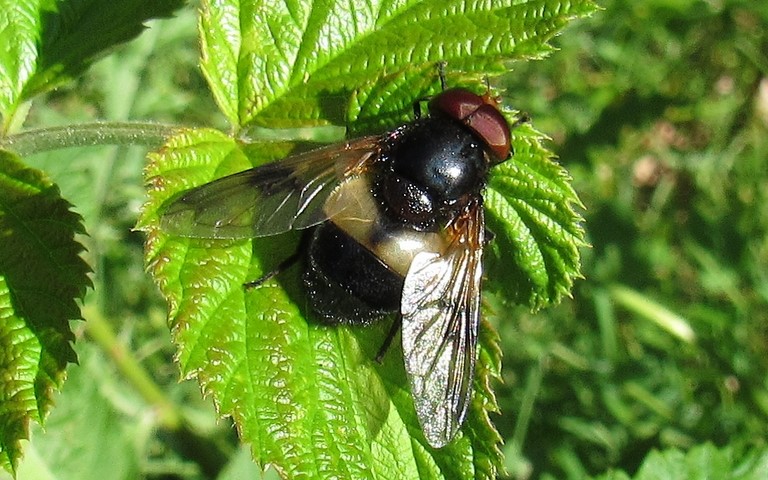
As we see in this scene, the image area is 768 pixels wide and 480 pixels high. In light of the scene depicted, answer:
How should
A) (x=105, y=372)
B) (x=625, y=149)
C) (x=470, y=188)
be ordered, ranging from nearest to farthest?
1. (x=470, y=188)
2. (x=105, y=372)
3. (x=625, y=149)

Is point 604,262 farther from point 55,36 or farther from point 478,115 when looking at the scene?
point 55,36

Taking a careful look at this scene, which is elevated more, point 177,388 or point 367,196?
point 367,196

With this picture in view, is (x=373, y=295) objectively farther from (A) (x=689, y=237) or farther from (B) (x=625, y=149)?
(B) (x=625, y=149)

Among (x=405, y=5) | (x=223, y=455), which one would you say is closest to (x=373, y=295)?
(x=405, y=5)

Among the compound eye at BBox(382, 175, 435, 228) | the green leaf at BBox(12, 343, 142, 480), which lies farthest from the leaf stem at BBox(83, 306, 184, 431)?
the compound eye at BBox(382, 175, 435, 228)

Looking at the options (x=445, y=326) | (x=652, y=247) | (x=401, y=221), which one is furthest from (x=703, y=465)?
(x=652, y=247)

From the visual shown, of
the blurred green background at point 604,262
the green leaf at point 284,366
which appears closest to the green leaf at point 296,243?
the green leaf at point 284,366

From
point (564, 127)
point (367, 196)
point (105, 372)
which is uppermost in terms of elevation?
point (367, 196)

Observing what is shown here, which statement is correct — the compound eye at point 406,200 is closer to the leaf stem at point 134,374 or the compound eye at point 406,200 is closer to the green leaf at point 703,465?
the green leaf at point 703,465
